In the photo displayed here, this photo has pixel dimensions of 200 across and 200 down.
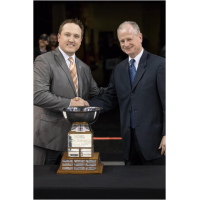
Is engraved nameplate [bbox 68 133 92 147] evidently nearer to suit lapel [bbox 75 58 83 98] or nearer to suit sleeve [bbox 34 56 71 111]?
suit sleeve [bbox 34 56 71 111]

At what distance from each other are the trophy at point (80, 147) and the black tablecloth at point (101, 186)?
2.1 inches

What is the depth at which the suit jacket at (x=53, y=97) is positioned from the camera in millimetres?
2547

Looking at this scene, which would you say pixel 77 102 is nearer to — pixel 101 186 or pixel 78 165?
pixel 78 165

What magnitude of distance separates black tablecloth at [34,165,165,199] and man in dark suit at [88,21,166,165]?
430 mm

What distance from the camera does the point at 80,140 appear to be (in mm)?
2205

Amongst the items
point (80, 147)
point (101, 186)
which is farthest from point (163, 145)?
point (101, 186)

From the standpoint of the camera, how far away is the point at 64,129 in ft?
8.80

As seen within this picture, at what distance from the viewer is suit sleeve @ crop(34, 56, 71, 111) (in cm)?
253

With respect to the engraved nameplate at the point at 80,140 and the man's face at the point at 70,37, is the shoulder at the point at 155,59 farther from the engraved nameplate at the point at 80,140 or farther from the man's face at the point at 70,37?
the engraved nameplate at the point at 80,140

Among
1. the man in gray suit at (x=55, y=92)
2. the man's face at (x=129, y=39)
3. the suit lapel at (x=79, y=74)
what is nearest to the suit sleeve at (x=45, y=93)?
the man in gray suit at (x=55, y=92)

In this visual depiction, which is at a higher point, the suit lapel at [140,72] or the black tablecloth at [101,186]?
the suit lapel at [140,72]

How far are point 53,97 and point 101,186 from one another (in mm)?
834
